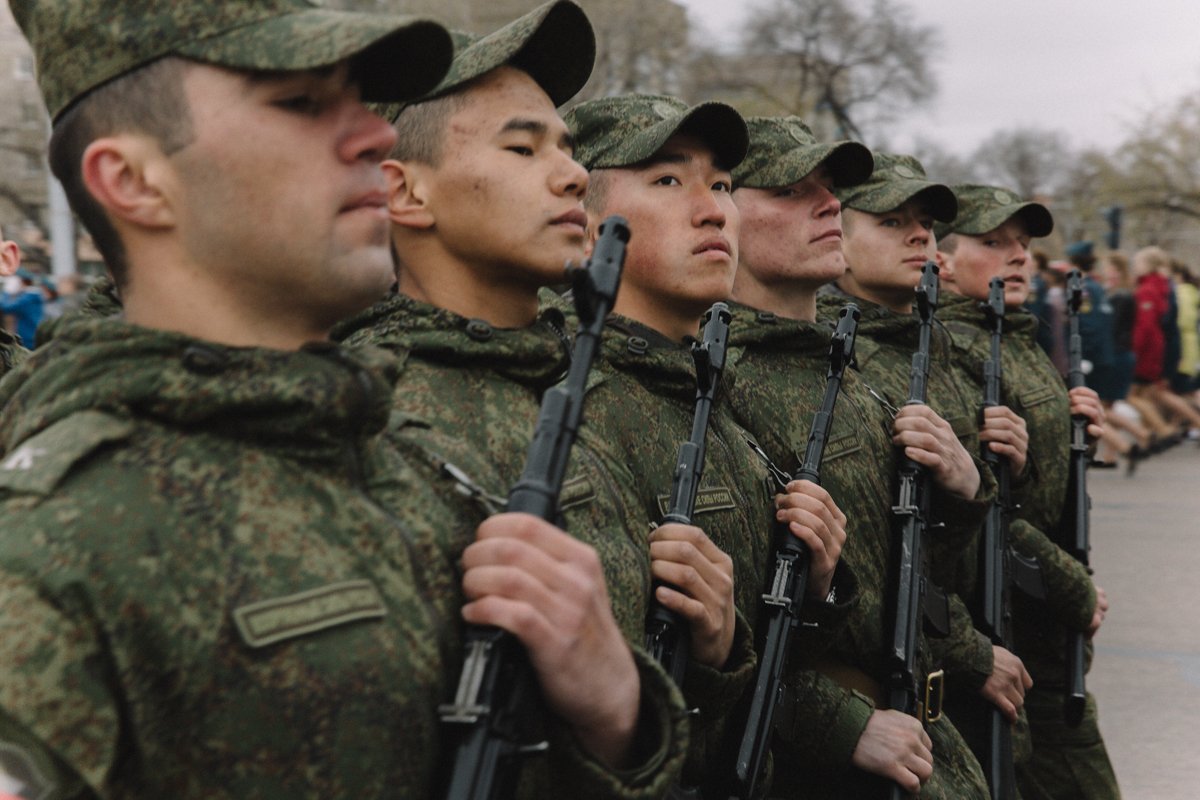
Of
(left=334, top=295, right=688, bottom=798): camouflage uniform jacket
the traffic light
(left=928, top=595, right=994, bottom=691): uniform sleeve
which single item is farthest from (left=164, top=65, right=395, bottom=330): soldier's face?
the traffic light

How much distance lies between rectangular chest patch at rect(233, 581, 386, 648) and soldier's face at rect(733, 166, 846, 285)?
95.5 inches

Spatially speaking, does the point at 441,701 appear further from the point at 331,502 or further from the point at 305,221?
the point at 305,221

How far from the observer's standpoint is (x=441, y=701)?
61.7 inches

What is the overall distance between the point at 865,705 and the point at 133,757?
2253 mm

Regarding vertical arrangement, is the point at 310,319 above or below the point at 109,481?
above

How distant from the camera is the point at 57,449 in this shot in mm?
1408

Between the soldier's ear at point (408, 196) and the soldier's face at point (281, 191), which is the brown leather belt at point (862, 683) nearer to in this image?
the soldier's ear at point (408, 196)

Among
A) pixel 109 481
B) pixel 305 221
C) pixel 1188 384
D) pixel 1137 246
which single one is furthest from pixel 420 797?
pixel 1137 246

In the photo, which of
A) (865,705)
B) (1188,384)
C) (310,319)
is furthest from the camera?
(1188,384)

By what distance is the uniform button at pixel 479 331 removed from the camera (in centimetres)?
227

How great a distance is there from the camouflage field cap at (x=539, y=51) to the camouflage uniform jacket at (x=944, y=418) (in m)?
1.72

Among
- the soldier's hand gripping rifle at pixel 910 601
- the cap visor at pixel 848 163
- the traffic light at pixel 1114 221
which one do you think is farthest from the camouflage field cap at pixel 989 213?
the traffic light at pixel 1114 221

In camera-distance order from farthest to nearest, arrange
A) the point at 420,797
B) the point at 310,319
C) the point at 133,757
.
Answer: the point at 310,319 → the point at 420,797 → the point at 133,757

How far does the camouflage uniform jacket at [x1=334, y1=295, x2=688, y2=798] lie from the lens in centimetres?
181
